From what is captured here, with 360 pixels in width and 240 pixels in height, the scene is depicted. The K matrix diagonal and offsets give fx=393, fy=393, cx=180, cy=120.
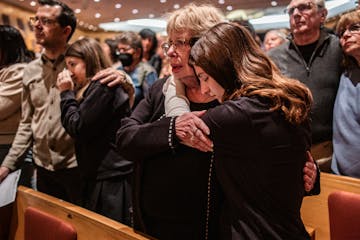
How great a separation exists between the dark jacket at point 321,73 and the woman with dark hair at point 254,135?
3.63ft

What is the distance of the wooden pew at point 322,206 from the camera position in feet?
5.30

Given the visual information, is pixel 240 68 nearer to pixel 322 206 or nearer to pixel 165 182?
pixel 165 182

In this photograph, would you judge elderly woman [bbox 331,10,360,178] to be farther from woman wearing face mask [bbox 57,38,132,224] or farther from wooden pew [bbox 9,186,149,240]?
wooden pew [bbox 9,186,149,240]

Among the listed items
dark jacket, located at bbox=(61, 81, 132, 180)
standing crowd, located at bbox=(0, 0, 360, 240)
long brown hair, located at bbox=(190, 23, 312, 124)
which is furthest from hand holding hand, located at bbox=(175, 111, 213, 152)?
dark jacket, located at bbox=(61, 81, 132, 180)

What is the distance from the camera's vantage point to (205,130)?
99cm

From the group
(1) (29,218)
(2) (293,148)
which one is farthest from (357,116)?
(1) (29,218)

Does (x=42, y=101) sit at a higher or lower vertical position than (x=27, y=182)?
higher

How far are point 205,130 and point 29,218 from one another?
106 cm

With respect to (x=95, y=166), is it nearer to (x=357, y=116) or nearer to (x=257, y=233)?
(x=257, y=233)

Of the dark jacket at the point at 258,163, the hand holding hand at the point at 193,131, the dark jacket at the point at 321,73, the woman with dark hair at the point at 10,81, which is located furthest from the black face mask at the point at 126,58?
the dark jacket at the point at 258,163

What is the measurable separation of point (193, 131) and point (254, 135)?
16cm

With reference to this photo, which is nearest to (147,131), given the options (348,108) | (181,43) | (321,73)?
(181,43)

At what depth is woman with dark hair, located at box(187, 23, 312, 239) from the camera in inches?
37.1

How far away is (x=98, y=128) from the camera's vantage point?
5.72 ft
